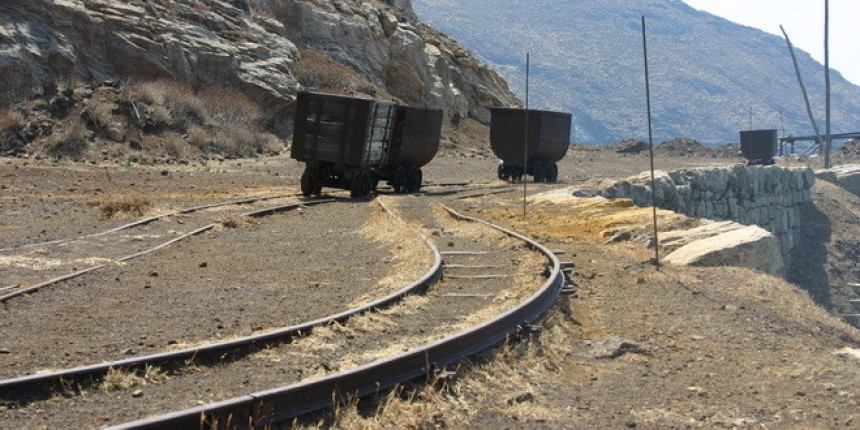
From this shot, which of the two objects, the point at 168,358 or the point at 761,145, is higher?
the point at 761,145

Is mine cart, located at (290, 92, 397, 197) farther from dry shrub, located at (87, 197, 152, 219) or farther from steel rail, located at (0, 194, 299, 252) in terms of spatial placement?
dry shrub, located at (87, 197, 152, 219)

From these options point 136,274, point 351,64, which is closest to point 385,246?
point 136,274

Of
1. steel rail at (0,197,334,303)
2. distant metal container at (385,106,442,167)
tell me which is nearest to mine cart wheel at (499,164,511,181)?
distant metal container at (385,106,442,167)

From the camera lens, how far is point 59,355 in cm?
829

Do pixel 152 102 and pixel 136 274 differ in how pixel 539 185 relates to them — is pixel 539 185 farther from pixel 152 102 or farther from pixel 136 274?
pixel 136 274

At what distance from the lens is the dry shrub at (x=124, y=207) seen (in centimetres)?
1948

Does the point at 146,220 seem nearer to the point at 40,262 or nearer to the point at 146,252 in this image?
the point at 146,252

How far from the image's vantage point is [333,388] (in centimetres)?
695

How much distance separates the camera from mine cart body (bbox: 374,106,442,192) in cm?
2878

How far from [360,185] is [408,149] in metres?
3.07

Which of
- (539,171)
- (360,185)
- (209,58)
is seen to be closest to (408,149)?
(360,185)

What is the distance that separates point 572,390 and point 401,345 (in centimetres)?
146

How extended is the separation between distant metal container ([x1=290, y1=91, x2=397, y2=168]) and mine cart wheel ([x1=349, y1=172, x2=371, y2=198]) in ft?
1.02

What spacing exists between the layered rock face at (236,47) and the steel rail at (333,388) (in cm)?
2793
